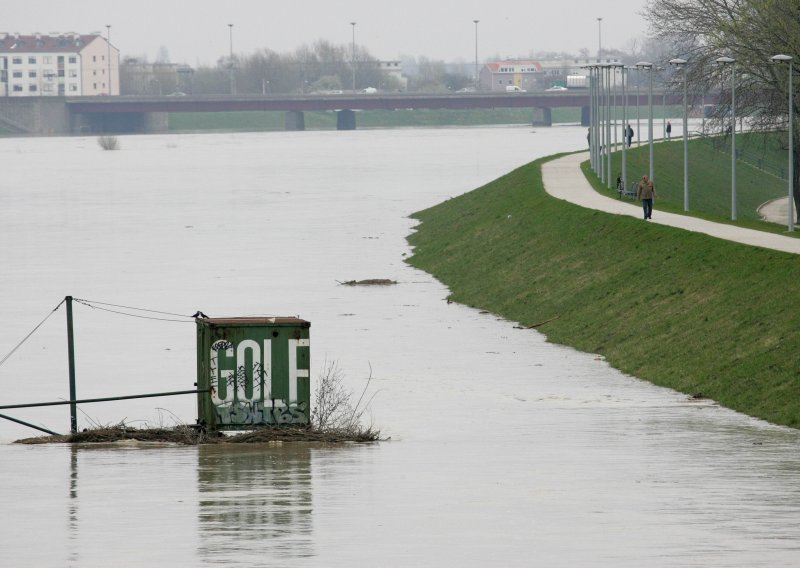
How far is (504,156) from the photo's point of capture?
143750mm

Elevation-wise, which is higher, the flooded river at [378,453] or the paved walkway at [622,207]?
the paved walkway at [622,207]

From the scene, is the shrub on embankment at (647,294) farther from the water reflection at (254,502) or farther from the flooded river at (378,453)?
the water reflection at (254,502)

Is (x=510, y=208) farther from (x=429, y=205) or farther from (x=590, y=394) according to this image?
(x=590, y=394)

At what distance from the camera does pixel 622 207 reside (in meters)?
57.0

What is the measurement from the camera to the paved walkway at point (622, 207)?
40969 millimetres

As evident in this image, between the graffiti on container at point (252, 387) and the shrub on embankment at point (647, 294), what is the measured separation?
26.1 feet

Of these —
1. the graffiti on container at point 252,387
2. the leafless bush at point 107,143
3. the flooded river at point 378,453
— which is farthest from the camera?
the leafless bush at point 107,143

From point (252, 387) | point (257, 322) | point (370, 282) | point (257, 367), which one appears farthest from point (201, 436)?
point (370, 282)

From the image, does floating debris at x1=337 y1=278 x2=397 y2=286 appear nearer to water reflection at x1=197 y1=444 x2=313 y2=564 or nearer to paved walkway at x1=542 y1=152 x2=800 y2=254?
paved walkway at x1=542 y1=152 x2=800 y2=254

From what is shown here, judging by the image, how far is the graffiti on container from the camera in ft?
72.5

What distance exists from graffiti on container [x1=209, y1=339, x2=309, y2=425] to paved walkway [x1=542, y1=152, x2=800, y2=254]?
18.0 metres

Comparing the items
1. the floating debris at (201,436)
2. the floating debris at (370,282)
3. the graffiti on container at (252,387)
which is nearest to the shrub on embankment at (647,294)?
the floating debris at (370,282)

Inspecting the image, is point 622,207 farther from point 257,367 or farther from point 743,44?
point 257,367

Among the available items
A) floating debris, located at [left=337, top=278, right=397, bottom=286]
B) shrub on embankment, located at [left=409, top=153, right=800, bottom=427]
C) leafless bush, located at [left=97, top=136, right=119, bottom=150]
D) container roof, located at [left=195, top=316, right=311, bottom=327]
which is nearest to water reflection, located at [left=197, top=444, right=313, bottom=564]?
container roof, located at [left=195, top=316, right=311, bottom=327]
